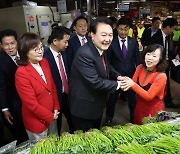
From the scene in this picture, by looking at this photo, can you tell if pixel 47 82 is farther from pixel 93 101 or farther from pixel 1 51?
pixel 1 51

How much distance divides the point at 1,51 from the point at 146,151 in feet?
6.36

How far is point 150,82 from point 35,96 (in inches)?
46.3

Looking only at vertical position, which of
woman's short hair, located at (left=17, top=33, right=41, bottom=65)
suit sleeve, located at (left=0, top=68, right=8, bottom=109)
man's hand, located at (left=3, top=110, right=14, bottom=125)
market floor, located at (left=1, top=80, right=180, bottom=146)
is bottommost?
market floor, located at (left=1, top=80, right=180, bottom=146)

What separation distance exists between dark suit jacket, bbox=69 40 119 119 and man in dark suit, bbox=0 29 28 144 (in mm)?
709

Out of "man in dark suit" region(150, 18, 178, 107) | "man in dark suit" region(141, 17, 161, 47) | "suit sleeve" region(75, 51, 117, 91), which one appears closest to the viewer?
"suit sleeve" region(75, 51, 117, 91)

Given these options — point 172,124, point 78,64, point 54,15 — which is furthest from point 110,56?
point 54,15

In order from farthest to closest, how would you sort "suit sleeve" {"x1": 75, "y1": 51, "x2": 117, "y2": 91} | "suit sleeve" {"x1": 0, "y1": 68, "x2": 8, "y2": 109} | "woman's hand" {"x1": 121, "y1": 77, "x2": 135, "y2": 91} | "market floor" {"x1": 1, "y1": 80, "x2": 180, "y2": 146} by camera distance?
"market floor" {"x1": 1, "y1": 80, "x2": 180, "y2": 146}
"suit sleeve" {"x1": 0, "y1": 68, "x2": 8, "y2": 109}
"woman's hand" {"x1": 121, "y1": 77, "x2": 135, "y2": 91}
"suit sleeve" {"x1": 75, "y1": 51, "x2": 117, "y2": 91}

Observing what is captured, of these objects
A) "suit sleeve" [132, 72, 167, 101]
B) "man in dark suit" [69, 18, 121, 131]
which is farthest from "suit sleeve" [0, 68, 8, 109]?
"suit sleeve" [132, 72, 167, 101]

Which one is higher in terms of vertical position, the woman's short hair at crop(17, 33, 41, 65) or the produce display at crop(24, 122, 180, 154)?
the woman's short hair at crop(17, 33, 41, 65)

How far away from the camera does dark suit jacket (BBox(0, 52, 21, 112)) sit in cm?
225

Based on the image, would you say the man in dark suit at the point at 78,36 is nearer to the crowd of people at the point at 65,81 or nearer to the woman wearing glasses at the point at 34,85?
the crowd of people at the point at 65,81

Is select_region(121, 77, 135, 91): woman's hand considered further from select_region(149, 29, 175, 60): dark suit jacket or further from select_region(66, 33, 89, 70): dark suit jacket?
select_region(149, 29, 175, 60): dark suit jacket

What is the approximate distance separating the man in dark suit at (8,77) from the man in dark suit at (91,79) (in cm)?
70

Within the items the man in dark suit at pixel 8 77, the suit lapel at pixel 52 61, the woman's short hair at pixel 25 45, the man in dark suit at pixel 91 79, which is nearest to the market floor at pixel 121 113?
the man in dark suit at pixel 8 77
